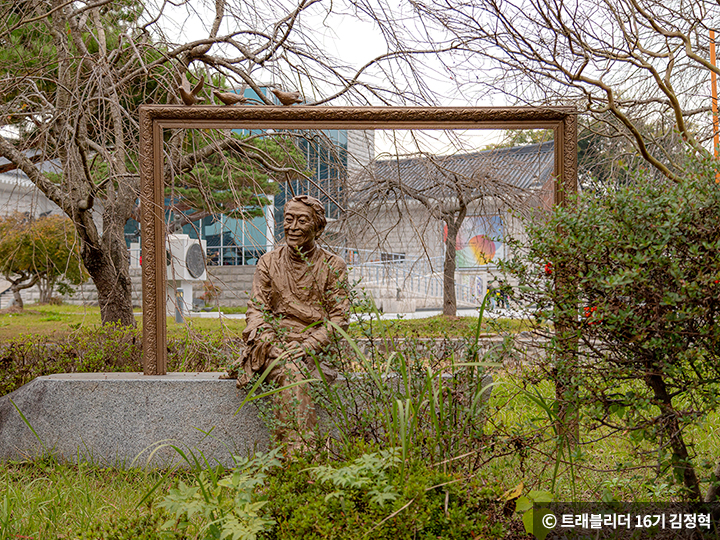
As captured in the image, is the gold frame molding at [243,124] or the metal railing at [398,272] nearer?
the gold frame molding at [243,124]

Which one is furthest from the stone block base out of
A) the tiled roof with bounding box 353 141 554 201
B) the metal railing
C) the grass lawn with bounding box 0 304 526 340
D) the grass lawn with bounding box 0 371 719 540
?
the tiled roof with bounding box 353 141 554 201

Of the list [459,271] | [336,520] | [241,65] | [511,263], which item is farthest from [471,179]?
[336,520]

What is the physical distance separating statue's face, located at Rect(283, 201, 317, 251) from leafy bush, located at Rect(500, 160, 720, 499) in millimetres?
1812

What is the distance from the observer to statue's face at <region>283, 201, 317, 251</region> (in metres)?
3.71

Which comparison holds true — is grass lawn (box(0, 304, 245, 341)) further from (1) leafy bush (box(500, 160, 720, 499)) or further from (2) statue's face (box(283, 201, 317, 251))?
(1) leafy bush (box(500, 160, 720, 499))

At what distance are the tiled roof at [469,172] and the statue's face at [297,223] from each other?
1.28m

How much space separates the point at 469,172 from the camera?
507cm

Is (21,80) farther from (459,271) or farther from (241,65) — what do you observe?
(459,271)

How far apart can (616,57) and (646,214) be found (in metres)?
2.24

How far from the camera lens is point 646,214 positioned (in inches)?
82.0

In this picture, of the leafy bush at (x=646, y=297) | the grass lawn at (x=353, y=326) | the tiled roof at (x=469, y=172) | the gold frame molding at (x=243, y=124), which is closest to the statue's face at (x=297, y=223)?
the gold frame molding at (x=243, y=124)

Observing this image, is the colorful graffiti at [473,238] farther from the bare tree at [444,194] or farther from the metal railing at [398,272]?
the metal railing at [398,272]

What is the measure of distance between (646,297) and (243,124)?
9.63 feet

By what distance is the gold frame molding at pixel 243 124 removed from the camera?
12.5 feet
